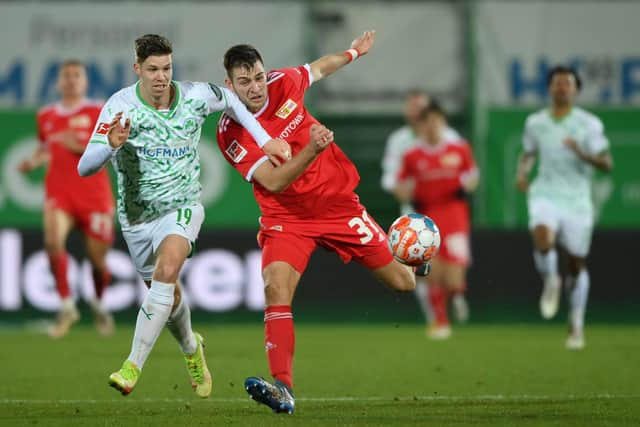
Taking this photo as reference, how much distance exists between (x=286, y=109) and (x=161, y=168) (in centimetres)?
87

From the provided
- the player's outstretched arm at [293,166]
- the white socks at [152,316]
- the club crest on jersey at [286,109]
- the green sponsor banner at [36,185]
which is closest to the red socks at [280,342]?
the white socks at [152,316]

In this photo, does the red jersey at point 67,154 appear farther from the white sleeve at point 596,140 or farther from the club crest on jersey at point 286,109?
the club crest on jersey at point 286,109

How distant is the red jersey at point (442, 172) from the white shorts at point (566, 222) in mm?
2693

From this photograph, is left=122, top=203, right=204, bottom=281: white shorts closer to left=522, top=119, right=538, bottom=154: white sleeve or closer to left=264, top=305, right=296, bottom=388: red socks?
left=264, top=305, right=296, bottom=388: red socks

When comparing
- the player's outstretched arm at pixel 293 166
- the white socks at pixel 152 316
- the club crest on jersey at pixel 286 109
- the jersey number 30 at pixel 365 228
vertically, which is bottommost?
the white socks at pixel 152 316

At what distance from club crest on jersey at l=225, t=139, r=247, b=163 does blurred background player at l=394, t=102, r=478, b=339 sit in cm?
735

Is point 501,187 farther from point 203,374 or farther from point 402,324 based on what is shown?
point 203,374

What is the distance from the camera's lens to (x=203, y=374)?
849 cm

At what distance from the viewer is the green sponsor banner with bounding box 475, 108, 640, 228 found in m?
17.1

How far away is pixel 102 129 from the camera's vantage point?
7660 mm

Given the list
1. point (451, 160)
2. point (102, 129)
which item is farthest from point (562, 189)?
point (102, 129)

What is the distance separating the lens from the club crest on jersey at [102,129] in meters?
7.64

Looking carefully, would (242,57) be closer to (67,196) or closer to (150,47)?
(150,47)

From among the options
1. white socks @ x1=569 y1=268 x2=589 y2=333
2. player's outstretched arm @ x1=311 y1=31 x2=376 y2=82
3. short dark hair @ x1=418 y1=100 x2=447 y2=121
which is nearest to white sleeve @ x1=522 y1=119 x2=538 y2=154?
white socks @ x1=569 y1=268 x2=589 y2=333
